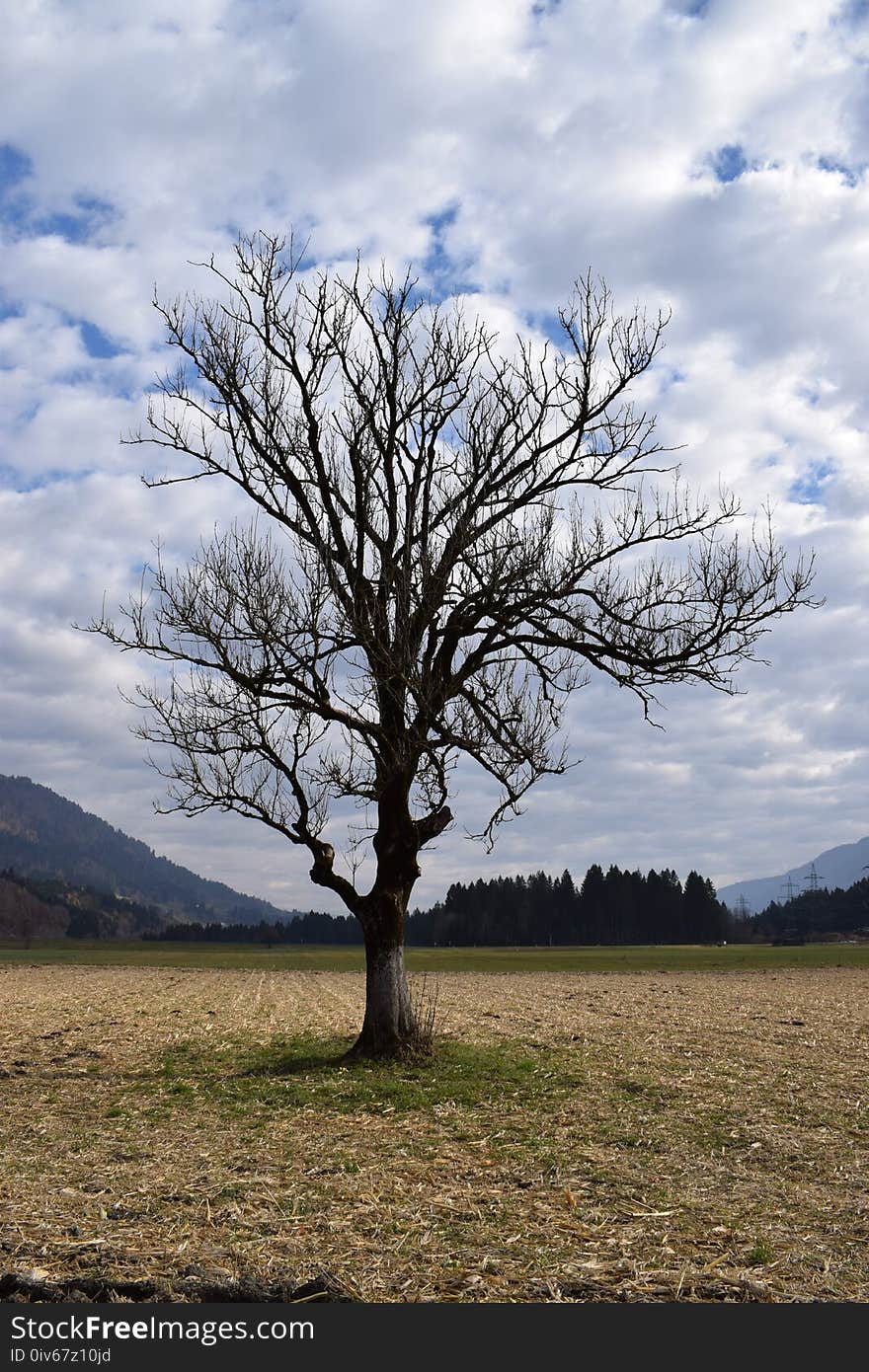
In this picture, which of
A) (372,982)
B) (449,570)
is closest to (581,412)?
(449,570)

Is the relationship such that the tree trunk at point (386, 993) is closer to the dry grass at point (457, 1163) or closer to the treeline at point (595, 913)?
the dry grass at point (457, 1163)

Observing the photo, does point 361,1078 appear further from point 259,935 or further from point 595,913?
point 259,935

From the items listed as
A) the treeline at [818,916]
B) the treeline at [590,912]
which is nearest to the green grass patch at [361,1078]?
the treeline at [590,912]

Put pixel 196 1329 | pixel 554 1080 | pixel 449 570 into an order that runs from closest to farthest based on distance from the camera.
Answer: pixel 196 1329, pixel 554 1080, pixel 449 570

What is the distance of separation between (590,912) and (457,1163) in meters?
159

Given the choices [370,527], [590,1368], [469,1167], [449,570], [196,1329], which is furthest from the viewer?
[370,527]

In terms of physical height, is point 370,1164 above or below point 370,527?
below

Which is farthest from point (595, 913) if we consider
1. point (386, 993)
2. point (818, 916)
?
point (386, 993)

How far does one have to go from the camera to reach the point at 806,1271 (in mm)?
7746

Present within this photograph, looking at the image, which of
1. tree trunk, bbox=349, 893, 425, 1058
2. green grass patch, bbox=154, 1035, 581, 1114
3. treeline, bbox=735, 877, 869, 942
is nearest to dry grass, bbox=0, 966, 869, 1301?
green grass patch, bbox=154, 1035, 581, 1114

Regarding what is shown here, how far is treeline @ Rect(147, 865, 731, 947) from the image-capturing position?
163m

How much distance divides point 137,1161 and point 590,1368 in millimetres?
7295

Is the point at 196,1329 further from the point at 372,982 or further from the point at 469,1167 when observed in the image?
the point at 372,982

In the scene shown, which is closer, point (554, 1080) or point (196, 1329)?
point (196, 1329)
